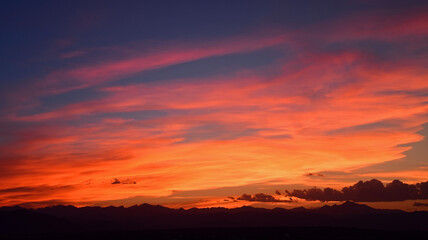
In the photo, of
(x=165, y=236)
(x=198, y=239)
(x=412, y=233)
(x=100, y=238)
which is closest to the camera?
(x=198, y=239)

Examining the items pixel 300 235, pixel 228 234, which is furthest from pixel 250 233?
pixel 300 235

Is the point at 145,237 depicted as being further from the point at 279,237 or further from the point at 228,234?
the point at 279,237

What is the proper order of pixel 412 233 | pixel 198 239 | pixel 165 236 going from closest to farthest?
pixel 198 239
pixel 165 236
pixel 412 233

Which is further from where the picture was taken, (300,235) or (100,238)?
(100,238)

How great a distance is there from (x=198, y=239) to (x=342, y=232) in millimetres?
45710

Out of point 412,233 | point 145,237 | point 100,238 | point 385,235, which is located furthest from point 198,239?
point 412,233

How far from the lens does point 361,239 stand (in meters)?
102

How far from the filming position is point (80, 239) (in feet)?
369

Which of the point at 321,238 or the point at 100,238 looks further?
the point at 100,238

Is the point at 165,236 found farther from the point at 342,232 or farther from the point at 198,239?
the point at 342,232

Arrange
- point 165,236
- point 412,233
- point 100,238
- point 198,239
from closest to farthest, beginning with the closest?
point 198,239 < point 165,236 < point 100,238 < point 412,233

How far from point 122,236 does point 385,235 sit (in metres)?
76.0

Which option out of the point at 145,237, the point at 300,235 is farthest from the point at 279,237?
the point at 145,237

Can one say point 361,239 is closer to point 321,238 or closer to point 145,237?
point 321,238
